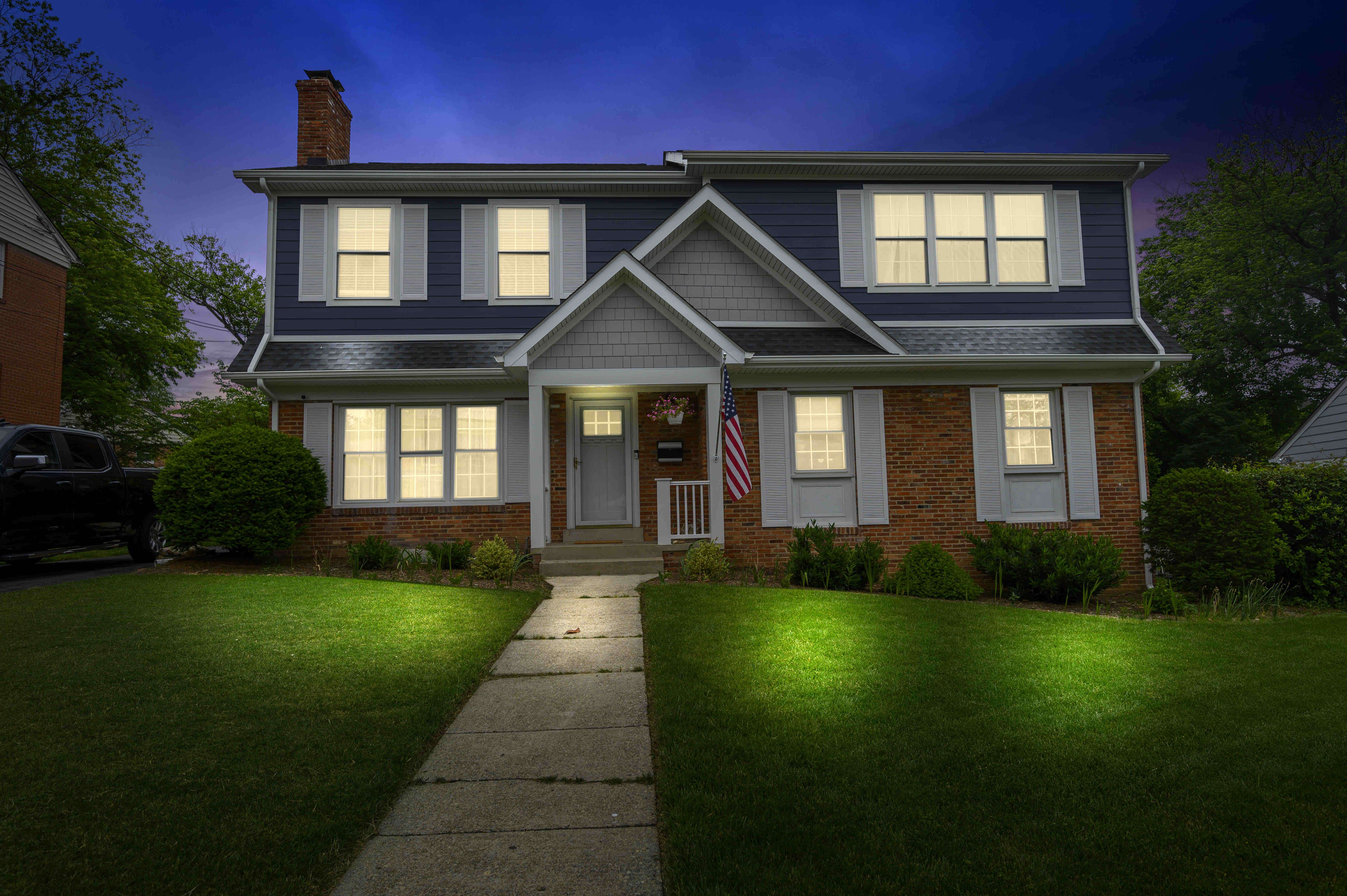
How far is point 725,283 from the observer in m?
12.0

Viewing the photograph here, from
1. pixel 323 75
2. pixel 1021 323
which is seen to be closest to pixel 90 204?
pixel 323 75

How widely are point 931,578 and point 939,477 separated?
295 cm

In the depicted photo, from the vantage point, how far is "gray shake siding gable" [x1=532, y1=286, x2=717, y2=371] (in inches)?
417

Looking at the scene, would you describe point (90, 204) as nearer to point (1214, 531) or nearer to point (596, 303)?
point (596, 303)

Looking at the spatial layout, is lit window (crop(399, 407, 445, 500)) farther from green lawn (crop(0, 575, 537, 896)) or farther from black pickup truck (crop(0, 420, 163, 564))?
green lawn (crop(0, 575, 537, 896))

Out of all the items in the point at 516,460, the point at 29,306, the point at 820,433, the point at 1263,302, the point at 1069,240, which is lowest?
the point at 516,460

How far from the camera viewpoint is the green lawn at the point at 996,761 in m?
2.83

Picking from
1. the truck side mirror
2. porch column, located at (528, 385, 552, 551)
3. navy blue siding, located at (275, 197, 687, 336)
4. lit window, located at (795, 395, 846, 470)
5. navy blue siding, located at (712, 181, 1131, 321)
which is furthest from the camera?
navy blue siding, located at (712, 181, 1131, 321)

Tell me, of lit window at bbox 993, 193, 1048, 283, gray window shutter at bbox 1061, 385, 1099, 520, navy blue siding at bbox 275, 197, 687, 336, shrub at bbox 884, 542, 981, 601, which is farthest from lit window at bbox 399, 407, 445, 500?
gray window shutter at bbox 1061, 385, 1099, 520

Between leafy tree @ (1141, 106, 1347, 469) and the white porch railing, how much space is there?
20.5 m

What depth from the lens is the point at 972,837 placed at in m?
3.02

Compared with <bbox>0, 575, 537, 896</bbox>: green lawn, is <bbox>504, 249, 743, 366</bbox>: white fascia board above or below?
above

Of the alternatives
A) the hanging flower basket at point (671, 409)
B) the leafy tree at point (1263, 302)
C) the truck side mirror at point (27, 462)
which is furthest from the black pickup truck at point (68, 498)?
the leafy tree at point (1263, 302)

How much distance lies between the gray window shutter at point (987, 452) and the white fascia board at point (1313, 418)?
26.9ft
